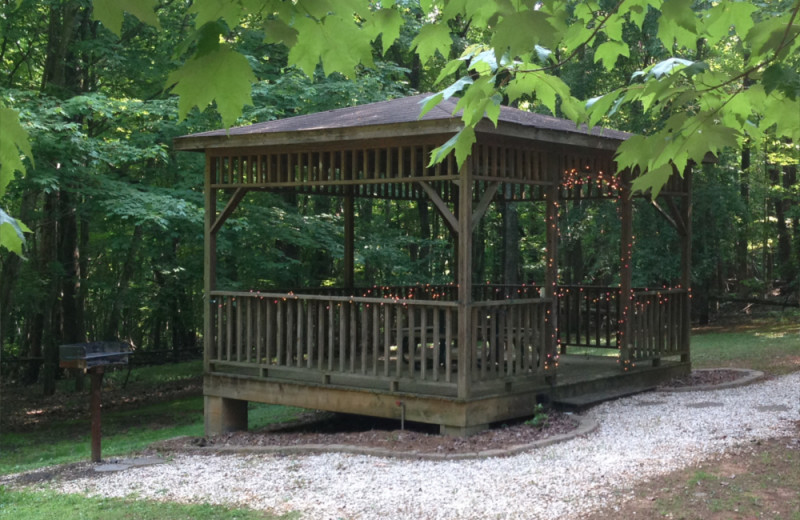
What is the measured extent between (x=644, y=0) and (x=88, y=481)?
261 inches

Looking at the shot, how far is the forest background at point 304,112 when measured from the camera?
2457 mm

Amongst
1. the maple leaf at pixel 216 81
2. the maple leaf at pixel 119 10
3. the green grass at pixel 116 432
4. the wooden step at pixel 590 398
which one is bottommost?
the green grass at pixel 116 432

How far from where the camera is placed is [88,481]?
760 centimetres

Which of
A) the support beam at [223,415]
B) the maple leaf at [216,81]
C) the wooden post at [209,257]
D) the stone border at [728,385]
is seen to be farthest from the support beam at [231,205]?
the maple leaf at [216,81]

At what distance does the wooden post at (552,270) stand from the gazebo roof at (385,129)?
23.1 inches

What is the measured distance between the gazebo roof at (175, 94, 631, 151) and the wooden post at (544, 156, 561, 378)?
23.1 inches

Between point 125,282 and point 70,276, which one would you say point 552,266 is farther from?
point 70,276

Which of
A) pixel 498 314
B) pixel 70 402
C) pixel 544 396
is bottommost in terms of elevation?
pixel 70 402

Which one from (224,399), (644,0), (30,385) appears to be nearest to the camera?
(644,0)

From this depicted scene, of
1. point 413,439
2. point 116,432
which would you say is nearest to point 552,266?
point 413,439

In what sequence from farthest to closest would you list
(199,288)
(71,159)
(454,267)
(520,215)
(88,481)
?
(520,215) → (454,267) → (199,288) → (71,159) → (88,481)

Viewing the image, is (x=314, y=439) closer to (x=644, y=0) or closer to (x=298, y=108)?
(x=644, y=0)

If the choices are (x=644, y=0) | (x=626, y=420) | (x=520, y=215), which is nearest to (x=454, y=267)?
(x=520, y=215)

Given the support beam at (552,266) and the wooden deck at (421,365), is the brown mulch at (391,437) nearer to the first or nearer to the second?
the wooden deck at (421,365)
